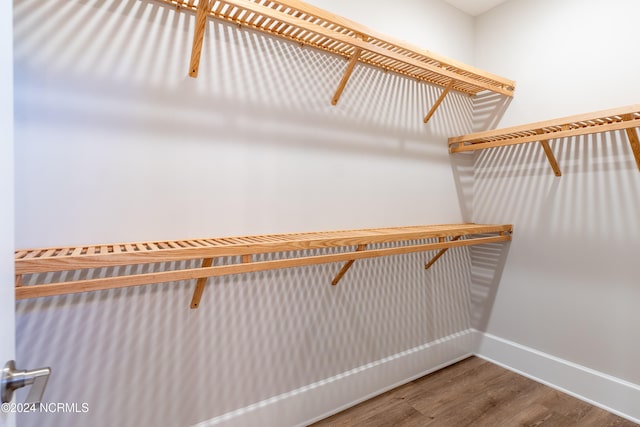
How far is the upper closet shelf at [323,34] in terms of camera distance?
1.17 meters

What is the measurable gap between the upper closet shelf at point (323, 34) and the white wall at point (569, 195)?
0.40m

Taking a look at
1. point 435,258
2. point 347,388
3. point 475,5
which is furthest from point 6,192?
point 475,5

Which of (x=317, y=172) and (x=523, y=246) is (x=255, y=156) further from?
(x=523, y=246)

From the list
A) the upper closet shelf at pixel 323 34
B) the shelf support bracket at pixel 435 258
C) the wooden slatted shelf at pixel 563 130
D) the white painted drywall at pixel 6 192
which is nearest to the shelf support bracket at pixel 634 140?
the wooden slatted shelf at pixel 563 130

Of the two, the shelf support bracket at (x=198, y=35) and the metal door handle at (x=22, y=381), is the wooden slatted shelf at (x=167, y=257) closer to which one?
the metal door handle at (x=22, y=381)

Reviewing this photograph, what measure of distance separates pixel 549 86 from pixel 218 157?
77.2 inches

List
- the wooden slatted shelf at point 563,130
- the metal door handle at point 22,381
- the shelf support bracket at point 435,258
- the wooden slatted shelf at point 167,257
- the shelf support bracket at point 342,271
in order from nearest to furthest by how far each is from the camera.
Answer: the metal door handle at point 22,381 → the wooden slatted shelf at point 167,257 → the wooden slatted shelf at point 563,130 → the shelf support bracket at point 342,271 → the shelf support bracket at point 435,258

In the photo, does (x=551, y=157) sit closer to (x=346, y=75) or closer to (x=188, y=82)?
(x=346, y=75)

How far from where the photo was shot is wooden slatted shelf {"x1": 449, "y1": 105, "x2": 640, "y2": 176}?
4.69 feet

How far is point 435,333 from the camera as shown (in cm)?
212

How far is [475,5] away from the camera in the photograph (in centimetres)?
222

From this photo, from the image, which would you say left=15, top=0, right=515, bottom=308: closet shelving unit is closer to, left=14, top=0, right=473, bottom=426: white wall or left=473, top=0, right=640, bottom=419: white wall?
left=14, top=0, right=473, bottom=426: white wall

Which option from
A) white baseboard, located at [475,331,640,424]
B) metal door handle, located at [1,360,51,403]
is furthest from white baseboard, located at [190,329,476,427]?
metal door handle, located at [1,360,51,403]

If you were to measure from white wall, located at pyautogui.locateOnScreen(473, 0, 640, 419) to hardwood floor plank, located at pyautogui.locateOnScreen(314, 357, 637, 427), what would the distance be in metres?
0.21
